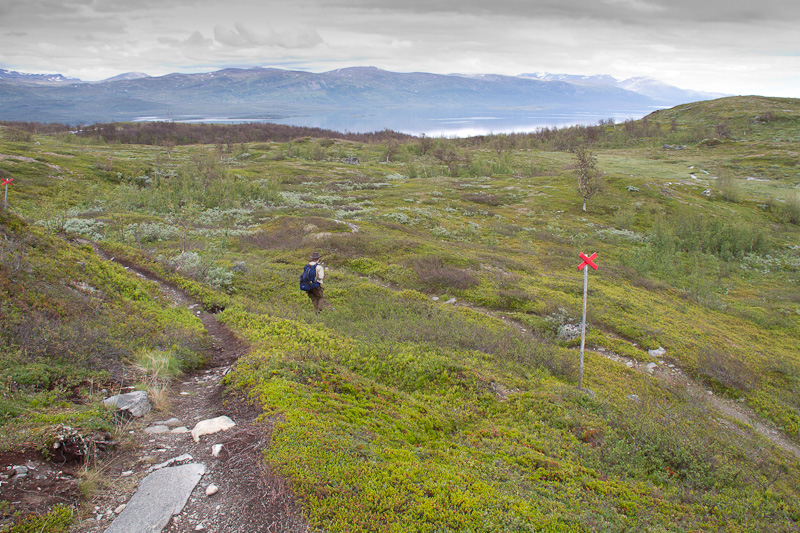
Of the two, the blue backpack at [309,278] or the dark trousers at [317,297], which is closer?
the blue backpack at [309,278]

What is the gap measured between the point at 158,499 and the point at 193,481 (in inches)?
15.0

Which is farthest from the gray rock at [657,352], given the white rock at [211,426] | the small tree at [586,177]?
the small tree at [586,177]

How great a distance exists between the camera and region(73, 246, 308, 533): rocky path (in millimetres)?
4039

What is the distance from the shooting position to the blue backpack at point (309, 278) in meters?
12.7

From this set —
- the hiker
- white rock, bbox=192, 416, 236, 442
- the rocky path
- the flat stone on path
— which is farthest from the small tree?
→ the flat stone on path

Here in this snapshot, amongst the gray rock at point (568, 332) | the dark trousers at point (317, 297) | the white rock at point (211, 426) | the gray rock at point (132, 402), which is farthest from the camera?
the gray rock at point (568, 332)

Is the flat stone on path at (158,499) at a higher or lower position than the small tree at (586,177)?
lower

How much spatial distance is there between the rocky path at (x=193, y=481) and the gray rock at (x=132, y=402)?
140 mm

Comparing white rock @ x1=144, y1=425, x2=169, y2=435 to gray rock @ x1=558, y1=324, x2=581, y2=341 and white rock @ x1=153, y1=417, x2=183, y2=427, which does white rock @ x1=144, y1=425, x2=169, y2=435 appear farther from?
gray rock @ x1=558, y1=324, x2=581, y2=341

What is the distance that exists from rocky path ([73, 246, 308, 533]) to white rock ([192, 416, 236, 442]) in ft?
0.12

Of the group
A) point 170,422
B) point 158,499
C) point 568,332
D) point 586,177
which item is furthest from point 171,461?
point 586,177

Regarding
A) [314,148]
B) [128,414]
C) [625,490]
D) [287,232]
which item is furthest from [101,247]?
[314,148]

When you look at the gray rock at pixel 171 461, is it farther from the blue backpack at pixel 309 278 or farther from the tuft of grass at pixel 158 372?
the blue backpack at pixel 309 278

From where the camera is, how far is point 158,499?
4.29 m
